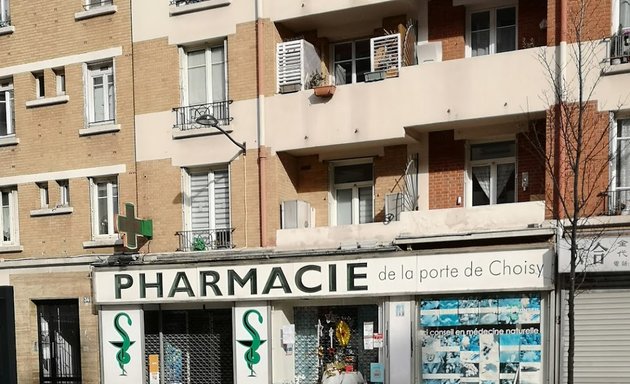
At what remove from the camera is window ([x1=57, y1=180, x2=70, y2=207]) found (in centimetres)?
1421

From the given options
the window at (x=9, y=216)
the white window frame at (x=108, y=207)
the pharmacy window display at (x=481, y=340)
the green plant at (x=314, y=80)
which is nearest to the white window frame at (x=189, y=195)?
the white window frame at (x=108, y=207)

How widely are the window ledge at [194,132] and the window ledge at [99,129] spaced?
160 cm

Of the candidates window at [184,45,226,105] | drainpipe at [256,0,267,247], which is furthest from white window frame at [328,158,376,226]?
window at [184,45,226,105]

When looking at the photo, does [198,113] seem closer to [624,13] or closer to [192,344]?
[192,344]

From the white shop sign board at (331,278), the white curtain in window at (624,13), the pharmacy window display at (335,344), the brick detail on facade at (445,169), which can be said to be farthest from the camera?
the pharmacy window display at (335,344)

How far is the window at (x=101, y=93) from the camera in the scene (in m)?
14.0

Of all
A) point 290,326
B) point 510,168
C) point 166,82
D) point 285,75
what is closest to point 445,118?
point 510,168

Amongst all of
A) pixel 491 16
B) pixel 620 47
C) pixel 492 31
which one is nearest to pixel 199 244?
pixel 492 31

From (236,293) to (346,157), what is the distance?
12.3 feet

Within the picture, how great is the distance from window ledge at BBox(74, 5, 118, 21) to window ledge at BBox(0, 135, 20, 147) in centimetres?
343

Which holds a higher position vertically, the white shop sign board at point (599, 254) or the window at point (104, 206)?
the window at point (104, 206)

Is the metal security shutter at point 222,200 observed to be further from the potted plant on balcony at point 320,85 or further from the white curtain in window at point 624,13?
the white curtain in window at point 624,13

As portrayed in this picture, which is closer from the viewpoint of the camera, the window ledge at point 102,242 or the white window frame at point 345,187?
the white window frame at point 345,187

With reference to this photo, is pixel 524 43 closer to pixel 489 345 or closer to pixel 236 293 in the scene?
pixel 489 345
